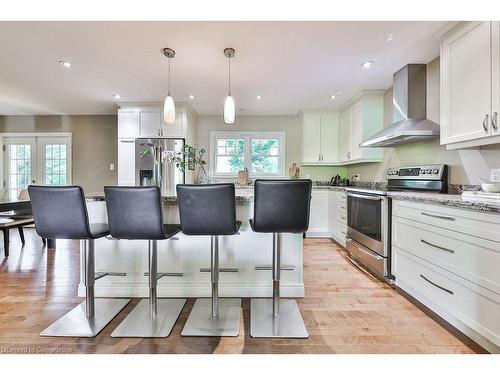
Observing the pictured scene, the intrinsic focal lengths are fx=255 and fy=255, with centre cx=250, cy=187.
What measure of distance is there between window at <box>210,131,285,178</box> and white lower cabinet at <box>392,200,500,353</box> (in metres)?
3.15

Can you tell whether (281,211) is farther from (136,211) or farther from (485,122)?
(485,122)

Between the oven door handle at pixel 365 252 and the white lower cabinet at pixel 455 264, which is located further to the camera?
the oven door handle at pixel 365 252

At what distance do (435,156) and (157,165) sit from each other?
4.05 m

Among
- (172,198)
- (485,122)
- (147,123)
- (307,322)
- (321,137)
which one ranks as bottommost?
(307,322)

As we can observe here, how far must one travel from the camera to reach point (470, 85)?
78.0 inches

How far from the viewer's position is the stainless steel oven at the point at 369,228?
2.57 m

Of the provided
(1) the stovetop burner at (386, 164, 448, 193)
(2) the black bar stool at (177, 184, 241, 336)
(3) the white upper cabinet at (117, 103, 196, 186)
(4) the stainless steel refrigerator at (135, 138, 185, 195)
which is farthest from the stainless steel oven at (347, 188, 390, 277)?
(3) the white upper cabinet at (117, 103, 196, 186)

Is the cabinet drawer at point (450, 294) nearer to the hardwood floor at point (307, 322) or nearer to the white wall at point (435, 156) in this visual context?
the hardwood floor at point (307, 322)

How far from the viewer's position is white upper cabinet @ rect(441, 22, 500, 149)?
179 cm

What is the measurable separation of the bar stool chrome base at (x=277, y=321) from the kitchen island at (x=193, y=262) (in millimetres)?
187

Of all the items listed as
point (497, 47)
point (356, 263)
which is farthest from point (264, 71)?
point (356, 263)

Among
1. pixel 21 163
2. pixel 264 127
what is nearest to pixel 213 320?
pixel 264 127

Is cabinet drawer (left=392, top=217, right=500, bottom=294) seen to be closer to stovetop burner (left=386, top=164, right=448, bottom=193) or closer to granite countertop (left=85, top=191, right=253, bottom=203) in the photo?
stovetop burner (left=386, top=164, right=448, bottom=193)

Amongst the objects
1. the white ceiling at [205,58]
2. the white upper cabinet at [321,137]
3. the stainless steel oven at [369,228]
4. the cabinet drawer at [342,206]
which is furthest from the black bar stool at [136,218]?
the white upper cabinet at [321,137]
